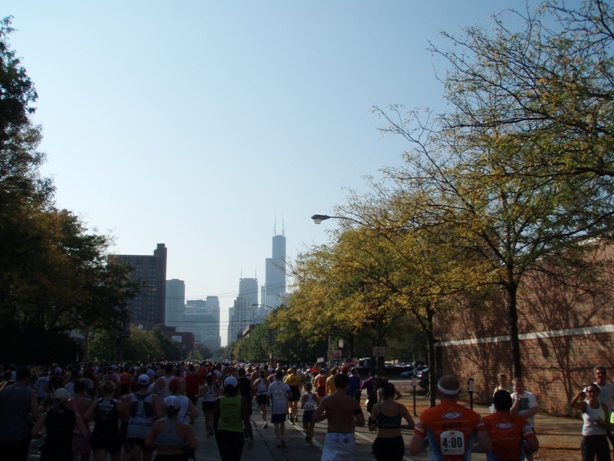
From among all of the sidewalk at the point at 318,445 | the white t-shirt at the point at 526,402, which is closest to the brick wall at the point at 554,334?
the sidewalk at the point at 318,445

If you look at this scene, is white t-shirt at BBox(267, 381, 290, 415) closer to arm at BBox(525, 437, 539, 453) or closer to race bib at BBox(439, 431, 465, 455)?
arm at BBox(525, 437, 539, 453)

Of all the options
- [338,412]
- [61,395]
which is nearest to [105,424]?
[61,395]

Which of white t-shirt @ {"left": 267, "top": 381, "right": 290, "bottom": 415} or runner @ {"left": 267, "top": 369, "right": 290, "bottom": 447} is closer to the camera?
runner @ {"left": 267, "top": 369, "right": 290, "bottom": 447}

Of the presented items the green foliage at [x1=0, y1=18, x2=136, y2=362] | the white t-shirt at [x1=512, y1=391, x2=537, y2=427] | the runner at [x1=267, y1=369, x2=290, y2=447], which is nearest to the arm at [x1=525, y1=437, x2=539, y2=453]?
the white t-shirt at [x1=512, y1=391, x2=537, y2=427]

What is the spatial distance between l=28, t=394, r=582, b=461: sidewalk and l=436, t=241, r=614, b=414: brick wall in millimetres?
1926

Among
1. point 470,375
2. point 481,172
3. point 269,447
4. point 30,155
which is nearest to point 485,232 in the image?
point 481,172

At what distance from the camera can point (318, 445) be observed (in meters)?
15.7

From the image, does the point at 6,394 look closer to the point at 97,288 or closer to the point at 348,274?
the point at 348,274

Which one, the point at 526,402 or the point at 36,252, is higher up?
the point at 36,252

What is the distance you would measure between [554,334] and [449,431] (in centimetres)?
1866

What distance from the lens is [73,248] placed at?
152 feet

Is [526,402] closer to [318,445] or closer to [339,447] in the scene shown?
[339,447]

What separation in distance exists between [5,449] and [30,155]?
2553cm

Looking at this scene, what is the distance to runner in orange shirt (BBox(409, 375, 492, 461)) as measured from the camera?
18.8 feet
